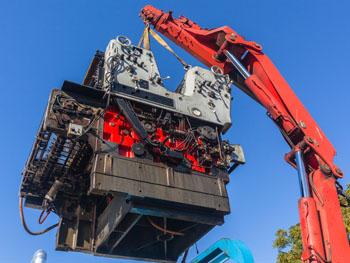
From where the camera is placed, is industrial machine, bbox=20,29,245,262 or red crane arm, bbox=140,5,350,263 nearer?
red crane arm, bbox=140,5,350,263

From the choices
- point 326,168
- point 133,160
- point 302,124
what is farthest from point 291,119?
point 133,160

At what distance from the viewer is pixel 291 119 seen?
12766 millimetres

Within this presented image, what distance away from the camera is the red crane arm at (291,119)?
10086mm

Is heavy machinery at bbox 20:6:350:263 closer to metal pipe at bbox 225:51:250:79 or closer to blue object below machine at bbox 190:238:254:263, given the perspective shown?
metal pipe at bbox 225:51:250:79

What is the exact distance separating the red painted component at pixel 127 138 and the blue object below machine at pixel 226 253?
2.39 m

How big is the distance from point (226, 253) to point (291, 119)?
4646 millimetres

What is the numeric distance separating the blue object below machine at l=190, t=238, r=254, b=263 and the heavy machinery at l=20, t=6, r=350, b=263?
0.74 meters

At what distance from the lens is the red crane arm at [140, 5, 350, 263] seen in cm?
1009

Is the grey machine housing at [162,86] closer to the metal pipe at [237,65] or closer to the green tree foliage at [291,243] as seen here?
the metal pipe at [237,65]

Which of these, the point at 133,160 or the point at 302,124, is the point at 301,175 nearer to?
the point at 302,124

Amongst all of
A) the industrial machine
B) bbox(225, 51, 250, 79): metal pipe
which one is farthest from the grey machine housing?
bbox(225, 51, 250, 79): metal pipe

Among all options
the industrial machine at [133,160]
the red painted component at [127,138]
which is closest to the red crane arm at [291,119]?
the industrial machine at [133,160]

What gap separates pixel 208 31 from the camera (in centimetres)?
1675

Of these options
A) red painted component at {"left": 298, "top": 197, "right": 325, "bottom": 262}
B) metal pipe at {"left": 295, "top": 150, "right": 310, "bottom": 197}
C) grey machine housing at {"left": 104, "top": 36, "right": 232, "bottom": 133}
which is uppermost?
grey machine housing at {"left": 104, "top": 36, "right": 232, "bottom": 133}
